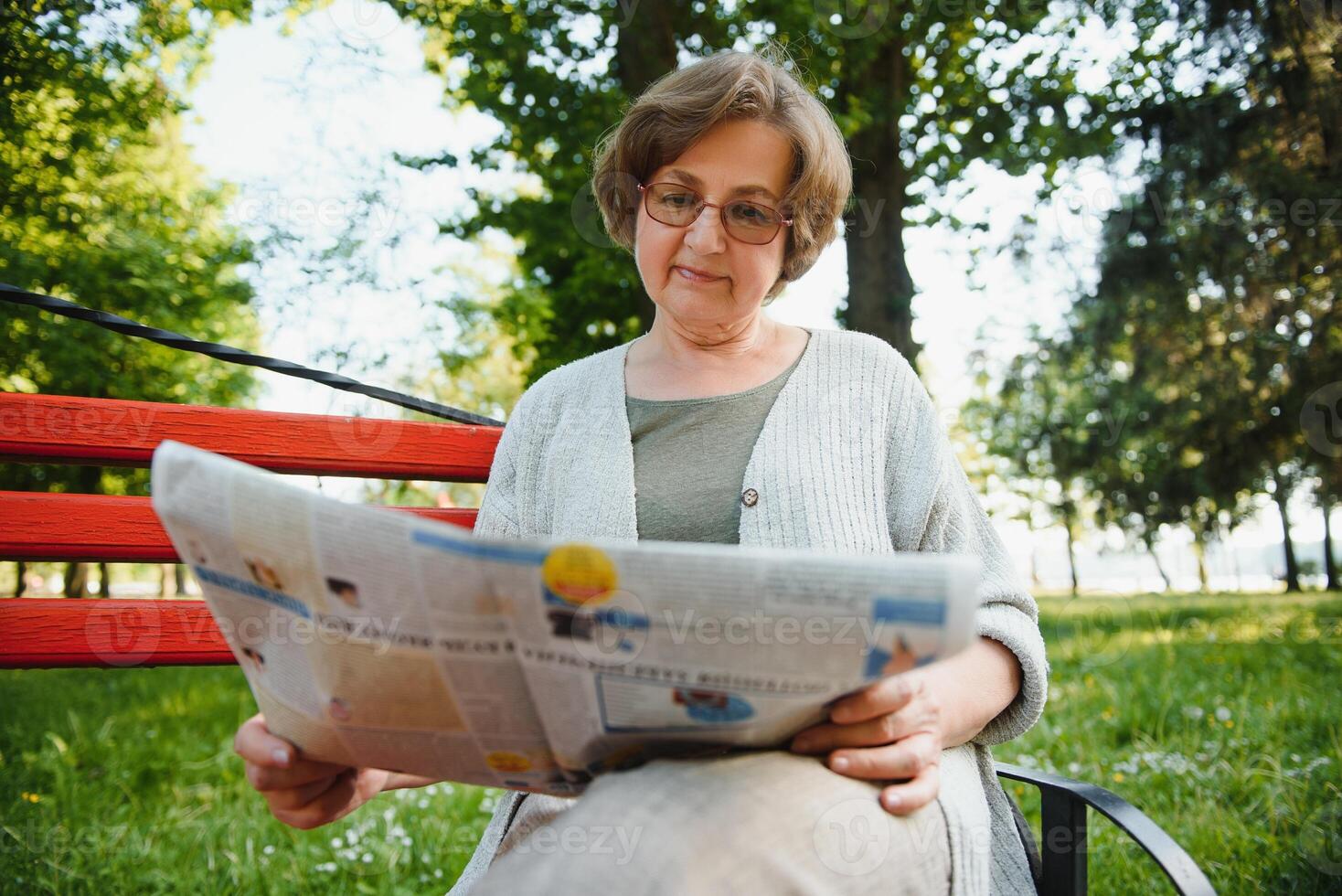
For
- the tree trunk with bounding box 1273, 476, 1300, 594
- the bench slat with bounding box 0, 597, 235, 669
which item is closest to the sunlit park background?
the bench slat with bounding box 0, 597, 235, 669

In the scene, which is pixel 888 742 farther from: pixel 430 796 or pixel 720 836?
pixel 430 796

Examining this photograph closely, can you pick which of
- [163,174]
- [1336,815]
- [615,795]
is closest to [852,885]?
[615,795]

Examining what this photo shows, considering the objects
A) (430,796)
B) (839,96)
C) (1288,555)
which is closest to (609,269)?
(839,96)

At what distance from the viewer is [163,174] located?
9758 mm

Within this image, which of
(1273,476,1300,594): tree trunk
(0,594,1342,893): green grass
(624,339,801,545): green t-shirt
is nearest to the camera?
(624,339,801,545): green t-shirt

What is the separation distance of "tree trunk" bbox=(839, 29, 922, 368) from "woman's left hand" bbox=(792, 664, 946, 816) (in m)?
4.62

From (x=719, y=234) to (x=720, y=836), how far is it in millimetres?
1102

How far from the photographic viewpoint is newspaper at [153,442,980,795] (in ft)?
2.43

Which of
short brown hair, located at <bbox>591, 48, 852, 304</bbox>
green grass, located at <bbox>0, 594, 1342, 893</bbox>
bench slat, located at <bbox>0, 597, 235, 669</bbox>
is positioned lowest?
green grass, located at <bbox>0, 594, 1342, 893</bbox>

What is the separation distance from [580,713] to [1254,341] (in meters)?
10.1

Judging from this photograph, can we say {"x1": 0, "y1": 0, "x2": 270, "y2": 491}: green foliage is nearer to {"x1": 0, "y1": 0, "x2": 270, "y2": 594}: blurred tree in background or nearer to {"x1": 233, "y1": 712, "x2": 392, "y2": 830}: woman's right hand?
{"x1": 0, "y1": 0, "x2": 270, "y2": 594}: blurred tree in background

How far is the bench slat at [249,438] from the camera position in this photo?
1.39 metres

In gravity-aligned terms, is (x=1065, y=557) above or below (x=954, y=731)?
below

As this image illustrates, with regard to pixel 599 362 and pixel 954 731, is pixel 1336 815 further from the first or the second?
pixel 599 362
